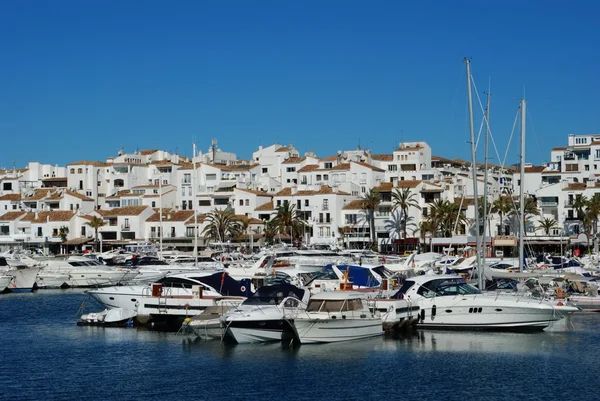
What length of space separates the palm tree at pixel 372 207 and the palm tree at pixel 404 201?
189 cm

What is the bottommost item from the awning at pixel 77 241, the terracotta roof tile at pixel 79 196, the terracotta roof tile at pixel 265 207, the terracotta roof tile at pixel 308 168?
the awning at pixel 77 241

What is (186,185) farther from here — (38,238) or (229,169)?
(38,238)

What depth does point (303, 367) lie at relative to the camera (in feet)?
106

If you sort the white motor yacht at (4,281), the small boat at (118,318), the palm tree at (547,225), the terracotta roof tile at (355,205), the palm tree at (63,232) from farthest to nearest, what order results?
the palm tree at (63,232) → the terracotta roof tile at (355,205) → the palm tree at (547,225) → the white motor yacht at (4,281) → the small boat at (118,318)

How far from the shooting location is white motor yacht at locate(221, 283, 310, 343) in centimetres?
3603

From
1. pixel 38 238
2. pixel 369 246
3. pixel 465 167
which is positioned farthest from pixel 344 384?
pixel 465 167

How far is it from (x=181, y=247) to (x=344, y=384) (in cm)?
7508

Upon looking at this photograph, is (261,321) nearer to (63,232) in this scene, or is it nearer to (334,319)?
(334,319)

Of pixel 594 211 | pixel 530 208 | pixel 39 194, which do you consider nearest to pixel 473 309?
pixel 594 211

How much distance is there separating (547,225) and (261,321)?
217 feet

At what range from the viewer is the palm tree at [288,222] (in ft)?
330

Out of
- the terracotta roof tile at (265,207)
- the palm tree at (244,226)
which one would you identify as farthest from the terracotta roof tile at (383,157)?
the palm tree at (244,226)

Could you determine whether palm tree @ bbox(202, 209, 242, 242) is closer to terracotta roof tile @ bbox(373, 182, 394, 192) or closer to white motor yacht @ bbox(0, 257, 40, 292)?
terracotta roof tile @ bbox(373, 182, 394, 192)

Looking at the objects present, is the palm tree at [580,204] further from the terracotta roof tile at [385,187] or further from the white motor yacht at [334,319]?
the white motor yacht at [334,319]
